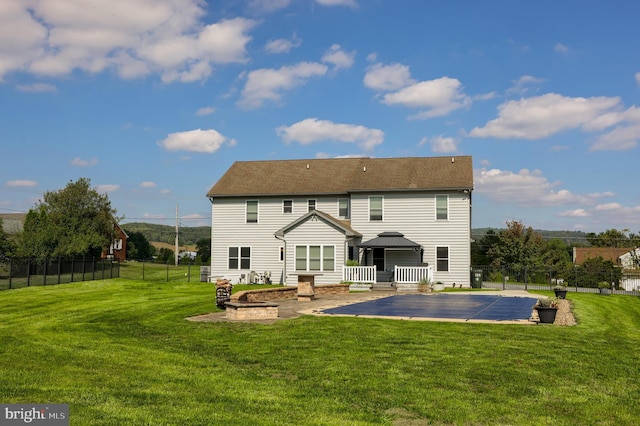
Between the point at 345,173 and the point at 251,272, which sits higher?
the point at 345,173

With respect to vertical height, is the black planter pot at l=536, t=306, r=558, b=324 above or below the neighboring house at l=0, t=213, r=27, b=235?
below

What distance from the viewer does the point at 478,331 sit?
1370cm

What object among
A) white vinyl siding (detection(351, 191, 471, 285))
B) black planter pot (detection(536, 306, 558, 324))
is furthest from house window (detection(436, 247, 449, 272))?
black planter pot (detection(536, 306, 558, 324))

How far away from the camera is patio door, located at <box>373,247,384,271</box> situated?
35.4m

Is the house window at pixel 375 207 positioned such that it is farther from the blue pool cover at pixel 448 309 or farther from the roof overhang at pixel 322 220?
the blue pool cover at pixel 448 309

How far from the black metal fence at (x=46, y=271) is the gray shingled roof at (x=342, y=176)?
9244mm

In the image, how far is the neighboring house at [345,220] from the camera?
34094 millimetres

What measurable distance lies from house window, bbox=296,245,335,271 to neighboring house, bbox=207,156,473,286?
0.06m

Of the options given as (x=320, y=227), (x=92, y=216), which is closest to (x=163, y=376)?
(x=320, y=227)

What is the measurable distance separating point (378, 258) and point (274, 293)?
1471cm

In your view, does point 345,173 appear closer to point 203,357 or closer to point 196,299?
point 196,299

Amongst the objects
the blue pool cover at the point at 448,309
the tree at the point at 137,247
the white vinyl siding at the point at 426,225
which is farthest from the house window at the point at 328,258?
the tree at the point at 137,247

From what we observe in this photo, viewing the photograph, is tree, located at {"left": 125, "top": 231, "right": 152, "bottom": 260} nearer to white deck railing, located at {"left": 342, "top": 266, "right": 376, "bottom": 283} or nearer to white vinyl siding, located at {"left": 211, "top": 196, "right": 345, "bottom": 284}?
white vinyl siding, located at {"left": 211, "top": 196, "right": 345, "bottom": 284}

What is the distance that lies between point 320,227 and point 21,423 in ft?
93.1
